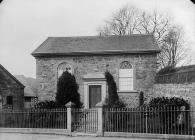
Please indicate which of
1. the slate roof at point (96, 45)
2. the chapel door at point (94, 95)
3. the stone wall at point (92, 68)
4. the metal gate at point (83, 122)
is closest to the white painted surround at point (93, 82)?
the chapel door at point (94, 95)

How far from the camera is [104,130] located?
17812 millimetres

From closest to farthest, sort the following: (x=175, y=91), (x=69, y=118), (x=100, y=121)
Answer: (x=100, y=121) → (x=69, y=118) → (x=175, y=91)

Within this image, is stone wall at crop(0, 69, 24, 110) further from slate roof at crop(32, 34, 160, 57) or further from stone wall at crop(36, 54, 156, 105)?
slate roof at crop(32, 34, 160, 57)

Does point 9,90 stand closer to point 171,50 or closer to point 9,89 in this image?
point 9,89

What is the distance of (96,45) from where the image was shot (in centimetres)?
2697

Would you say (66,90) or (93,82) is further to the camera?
(93,82)

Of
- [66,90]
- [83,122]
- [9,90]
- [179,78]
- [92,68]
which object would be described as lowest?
[83,122]

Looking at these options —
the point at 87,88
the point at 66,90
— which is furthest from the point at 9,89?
the point at 87,88

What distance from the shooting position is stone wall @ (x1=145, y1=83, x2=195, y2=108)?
18.1 meters

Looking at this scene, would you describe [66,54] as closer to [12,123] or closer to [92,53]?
[92,53]

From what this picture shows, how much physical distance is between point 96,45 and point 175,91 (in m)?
8.50

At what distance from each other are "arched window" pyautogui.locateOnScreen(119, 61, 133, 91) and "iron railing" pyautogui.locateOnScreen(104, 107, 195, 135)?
7.04 metres

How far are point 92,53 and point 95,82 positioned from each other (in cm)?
214

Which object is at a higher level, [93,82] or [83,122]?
[93,82]
